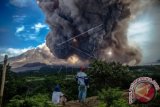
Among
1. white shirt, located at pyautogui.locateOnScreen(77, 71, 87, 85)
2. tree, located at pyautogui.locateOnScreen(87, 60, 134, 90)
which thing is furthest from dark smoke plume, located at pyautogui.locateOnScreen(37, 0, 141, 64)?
white shirt, located at pyautogui.locateOnScreen(77, 71, 87, 85)

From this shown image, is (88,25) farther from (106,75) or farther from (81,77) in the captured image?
(81,77)

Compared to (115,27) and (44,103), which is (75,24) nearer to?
(115,27)

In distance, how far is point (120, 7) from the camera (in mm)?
82938

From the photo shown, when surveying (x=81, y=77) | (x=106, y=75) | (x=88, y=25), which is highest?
(x=88, y=25)

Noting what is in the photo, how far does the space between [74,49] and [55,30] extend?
8.42 metres

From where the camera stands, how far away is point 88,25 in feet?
280

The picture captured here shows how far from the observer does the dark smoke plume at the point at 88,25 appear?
82188mm

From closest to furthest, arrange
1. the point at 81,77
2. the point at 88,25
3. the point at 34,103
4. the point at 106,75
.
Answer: the point at 34,103 < the point at 81,77 < the point at 106,75 < the point at 88,25

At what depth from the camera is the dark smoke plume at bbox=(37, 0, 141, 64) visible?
3236 inches

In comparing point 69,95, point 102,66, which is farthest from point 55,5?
point 69,95

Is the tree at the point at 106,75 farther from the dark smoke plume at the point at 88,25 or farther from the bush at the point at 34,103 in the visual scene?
the dark smoke plume at the point at 88,25

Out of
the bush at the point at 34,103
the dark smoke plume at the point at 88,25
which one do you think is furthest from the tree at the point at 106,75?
the dark smoke plume at the point at 88,25

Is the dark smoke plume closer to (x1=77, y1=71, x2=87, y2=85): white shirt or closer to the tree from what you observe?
the tree

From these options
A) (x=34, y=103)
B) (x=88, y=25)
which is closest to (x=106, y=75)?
(x=34, y=103)
